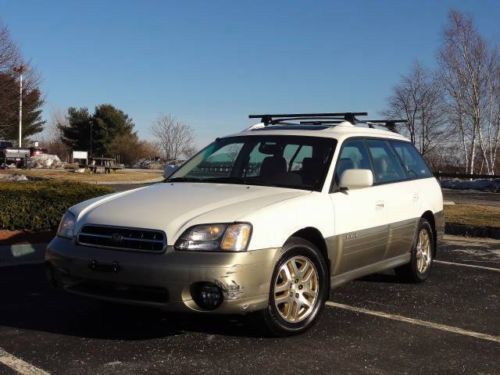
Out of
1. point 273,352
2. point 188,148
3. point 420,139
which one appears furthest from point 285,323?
point 188,148

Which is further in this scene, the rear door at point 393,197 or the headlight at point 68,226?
the rear door at point 393,197

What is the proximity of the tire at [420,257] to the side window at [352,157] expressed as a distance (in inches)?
45.9

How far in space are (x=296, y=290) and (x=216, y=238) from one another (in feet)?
2.74

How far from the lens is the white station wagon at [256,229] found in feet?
13.2

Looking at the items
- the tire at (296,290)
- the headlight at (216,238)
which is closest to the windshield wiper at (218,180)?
the tire at (296,290)

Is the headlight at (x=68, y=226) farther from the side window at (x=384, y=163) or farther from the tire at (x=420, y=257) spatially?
the tire at (x=420, y=257)

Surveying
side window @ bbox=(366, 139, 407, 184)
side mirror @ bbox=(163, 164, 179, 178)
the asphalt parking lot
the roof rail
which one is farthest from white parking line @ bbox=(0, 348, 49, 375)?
the roof rail

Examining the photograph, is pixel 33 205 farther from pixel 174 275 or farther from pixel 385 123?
pixel 174 275

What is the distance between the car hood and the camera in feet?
13.6

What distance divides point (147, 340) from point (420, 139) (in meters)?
41.9

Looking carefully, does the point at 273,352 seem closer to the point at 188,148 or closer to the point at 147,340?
the point at 147,340

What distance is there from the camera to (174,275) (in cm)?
395

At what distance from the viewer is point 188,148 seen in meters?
73.6

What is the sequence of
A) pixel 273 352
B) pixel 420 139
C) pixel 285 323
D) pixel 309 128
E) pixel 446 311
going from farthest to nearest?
pixel 420 139 < pixel 309 128 < pixel 446 311 < pixel 285 323 < pixel 273 352
